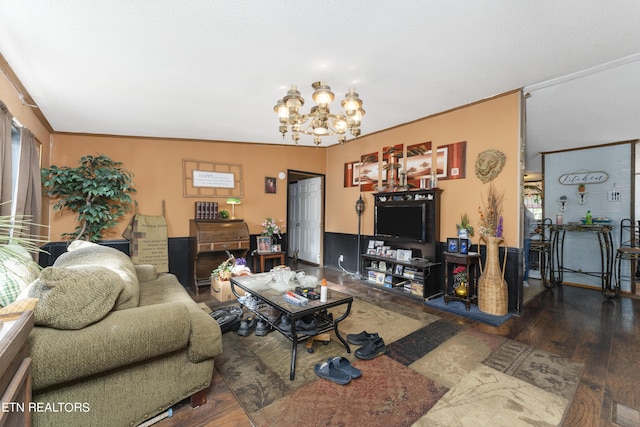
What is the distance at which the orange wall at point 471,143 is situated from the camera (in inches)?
125

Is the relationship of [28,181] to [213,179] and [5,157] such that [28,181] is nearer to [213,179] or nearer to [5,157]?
[5,157]

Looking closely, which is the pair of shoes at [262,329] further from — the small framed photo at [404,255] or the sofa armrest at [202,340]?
the small framed photo at [404,255]

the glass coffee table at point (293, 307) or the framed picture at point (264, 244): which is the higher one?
the framed picture at point (264, 244)

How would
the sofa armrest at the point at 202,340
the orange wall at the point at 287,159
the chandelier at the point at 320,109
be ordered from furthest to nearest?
the orange wall at the point at 287,159
the chandelier at the point at 320,109
the sofa armrest at the point at 202,340

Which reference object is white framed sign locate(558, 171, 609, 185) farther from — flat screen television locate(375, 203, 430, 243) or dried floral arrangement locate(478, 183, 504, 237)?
flat screen television locate(375, 203, 430, 243)

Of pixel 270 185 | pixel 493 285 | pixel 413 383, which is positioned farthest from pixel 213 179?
pixel 493 285

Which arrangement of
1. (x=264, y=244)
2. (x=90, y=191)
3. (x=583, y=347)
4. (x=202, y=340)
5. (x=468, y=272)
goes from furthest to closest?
1. (x=264, y=244)
2. (x=90, y=191)
3. (x=468, y=272)
4. (x=583, y=347)
5. (x=202, y=340)

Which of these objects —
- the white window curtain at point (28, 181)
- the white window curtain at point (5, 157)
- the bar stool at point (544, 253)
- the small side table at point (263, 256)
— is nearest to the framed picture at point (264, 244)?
the small side table at point (263, 256)

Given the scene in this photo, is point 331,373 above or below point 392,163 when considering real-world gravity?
below

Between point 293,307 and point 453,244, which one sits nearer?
point 293,307

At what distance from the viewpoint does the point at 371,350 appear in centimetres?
226

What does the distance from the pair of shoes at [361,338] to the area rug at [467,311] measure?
1.36 metres

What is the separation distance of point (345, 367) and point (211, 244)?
284 cm

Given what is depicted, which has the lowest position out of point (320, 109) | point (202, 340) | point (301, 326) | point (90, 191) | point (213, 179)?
point (301, 326)
